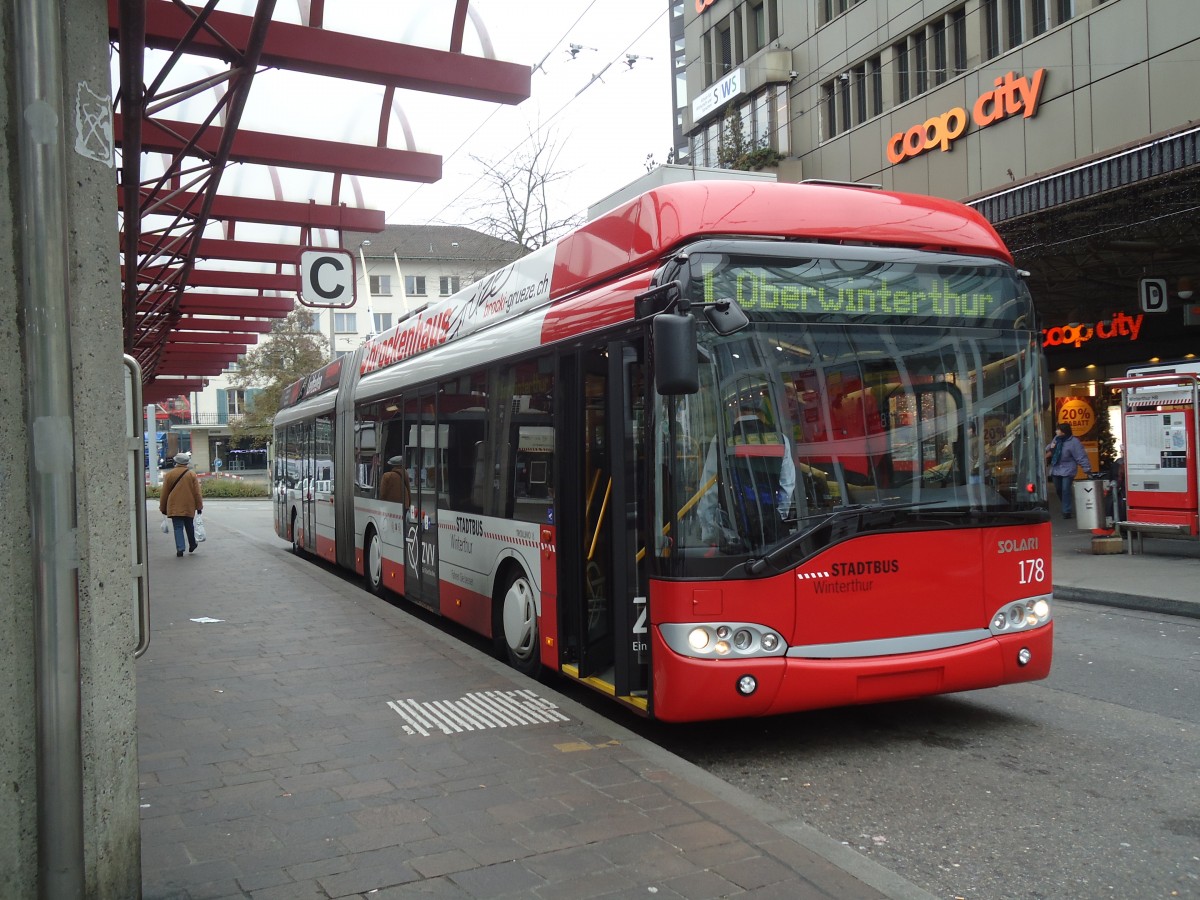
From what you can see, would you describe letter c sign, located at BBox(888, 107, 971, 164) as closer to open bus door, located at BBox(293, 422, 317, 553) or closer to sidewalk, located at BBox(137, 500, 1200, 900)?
open bus door, located at BBox(293, 422, 317, 553)

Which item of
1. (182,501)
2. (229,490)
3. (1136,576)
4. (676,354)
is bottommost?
(1136,576)

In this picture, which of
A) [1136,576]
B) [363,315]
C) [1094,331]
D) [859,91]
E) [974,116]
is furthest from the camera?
[363,315]

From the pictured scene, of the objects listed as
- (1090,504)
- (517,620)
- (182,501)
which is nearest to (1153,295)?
(1090,504)

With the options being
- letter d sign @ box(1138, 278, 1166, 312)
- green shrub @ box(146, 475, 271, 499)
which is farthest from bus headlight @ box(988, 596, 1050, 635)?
green shrub @ box(146, 475, 271, 499)

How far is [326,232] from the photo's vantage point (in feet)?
47.5

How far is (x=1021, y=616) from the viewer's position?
6.25m

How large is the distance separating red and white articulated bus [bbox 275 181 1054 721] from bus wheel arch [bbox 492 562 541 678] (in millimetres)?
465

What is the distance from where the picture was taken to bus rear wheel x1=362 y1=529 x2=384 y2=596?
12383mm

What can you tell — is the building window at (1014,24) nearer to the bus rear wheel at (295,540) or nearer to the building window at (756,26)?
the building window at (756,26)

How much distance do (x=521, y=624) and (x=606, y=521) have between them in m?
1.64

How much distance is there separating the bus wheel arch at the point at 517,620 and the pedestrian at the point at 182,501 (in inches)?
453

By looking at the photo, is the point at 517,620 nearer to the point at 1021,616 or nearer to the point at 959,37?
the point at 1021,616

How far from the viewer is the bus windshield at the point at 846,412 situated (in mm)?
5625

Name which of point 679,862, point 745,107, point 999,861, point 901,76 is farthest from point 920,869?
point 745,107
